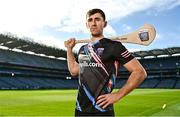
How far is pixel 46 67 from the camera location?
380ft

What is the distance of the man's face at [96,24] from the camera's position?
481 centimetres

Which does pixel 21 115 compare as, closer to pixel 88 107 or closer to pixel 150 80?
pixel 88 107

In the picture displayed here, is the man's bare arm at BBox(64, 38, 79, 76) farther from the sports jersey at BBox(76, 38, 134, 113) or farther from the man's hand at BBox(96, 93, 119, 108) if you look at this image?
the man's hand at BBox(96, 93, 119, 108)

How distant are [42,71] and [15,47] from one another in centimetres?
1945

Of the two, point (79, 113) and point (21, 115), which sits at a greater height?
point (79, 113)

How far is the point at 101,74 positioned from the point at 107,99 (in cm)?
35

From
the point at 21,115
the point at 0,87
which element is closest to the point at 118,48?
the point at 21,115

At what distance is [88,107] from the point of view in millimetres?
4707

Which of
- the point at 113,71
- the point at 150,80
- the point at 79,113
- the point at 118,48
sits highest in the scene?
the point at 118,48

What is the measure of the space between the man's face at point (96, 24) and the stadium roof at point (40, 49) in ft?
263

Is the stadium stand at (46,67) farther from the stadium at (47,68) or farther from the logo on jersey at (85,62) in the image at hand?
the logo on jersey at (85,62)

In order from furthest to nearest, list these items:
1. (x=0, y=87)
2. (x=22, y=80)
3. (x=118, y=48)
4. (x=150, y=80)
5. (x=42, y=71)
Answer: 1. (x=150, y=80)
2. (x=42, y=71)
3. (x=22, y=80)
4. (x=0, y=87)
5. (x=118, y=48)

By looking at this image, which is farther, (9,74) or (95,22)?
(9,74)

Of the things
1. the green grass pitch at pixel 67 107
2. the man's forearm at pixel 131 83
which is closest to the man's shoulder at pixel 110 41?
the man's forearm at pixel 131 83
